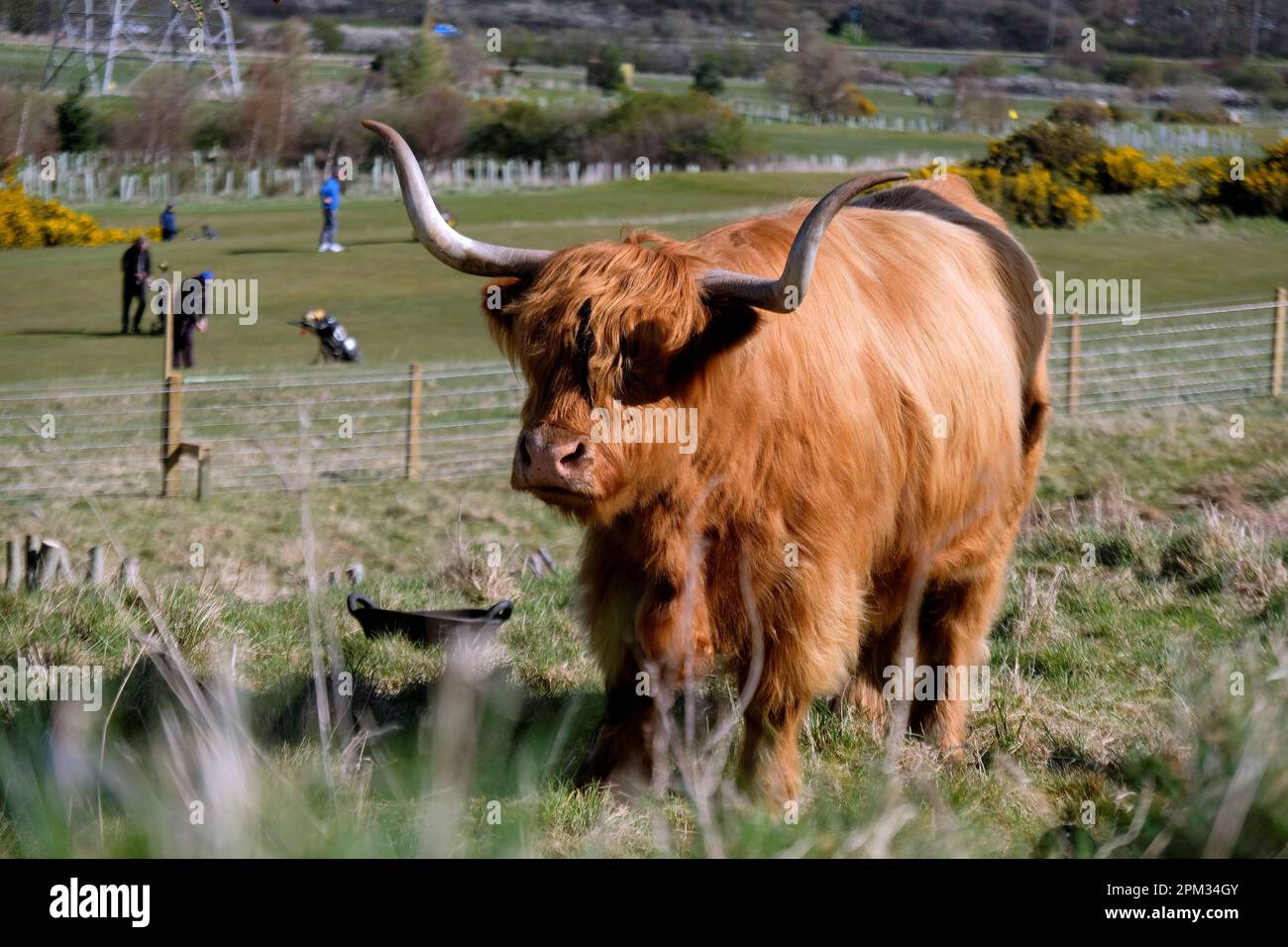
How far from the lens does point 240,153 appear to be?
23.2m

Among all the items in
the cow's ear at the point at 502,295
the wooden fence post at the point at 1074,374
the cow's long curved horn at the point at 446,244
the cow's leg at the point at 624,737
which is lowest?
the wooden fence post at the point at 1074,374

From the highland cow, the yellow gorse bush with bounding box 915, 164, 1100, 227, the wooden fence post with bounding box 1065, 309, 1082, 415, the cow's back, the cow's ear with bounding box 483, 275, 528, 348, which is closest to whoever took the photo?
the highland cow

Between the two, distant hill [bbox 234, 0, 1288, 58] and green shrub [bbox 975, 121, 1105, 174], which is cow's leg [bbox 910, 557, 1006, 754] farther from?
green shrub [bbox 975, 121, 1105, 174]

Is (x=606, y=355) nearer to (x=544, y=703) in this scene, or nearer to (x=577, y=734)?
(x=577, y=734)

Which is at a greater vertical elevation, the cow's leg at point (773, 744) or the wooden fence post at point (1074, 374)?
the cow's leg at point (773, 744)

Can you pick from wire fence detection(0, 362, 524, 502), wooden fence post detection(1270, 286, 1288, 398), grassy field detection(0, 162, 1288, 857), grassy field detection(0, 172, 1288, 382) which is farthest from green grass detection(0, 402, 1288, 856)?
grassy field detection(0, 172, 1288, 382)

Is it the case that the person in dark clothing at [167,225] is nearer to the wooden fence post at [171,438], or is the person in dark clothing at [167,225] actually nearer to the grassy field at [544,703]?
the wooden fence post at [171,438]

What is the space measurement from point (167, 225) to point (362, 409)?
6.26 metres

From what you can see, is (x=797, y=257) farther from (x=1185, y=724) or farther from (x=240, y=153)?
(x=240, y=153)

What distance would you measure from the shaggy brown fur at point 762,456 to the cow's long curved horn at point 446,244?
84 mm

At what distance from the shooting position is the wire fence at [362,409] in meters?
14.4

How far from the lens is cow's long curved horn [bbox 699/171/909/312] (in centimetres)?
400

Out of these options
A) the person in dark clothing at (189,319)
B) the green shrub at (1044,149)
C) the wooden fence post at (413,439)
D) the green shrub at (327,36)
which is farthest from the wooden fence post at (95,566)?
the green shrub at (327,36)

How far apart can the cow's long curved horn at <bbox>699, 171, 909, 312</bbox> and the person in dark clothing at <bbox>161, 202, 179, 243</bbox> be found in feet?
61.6
